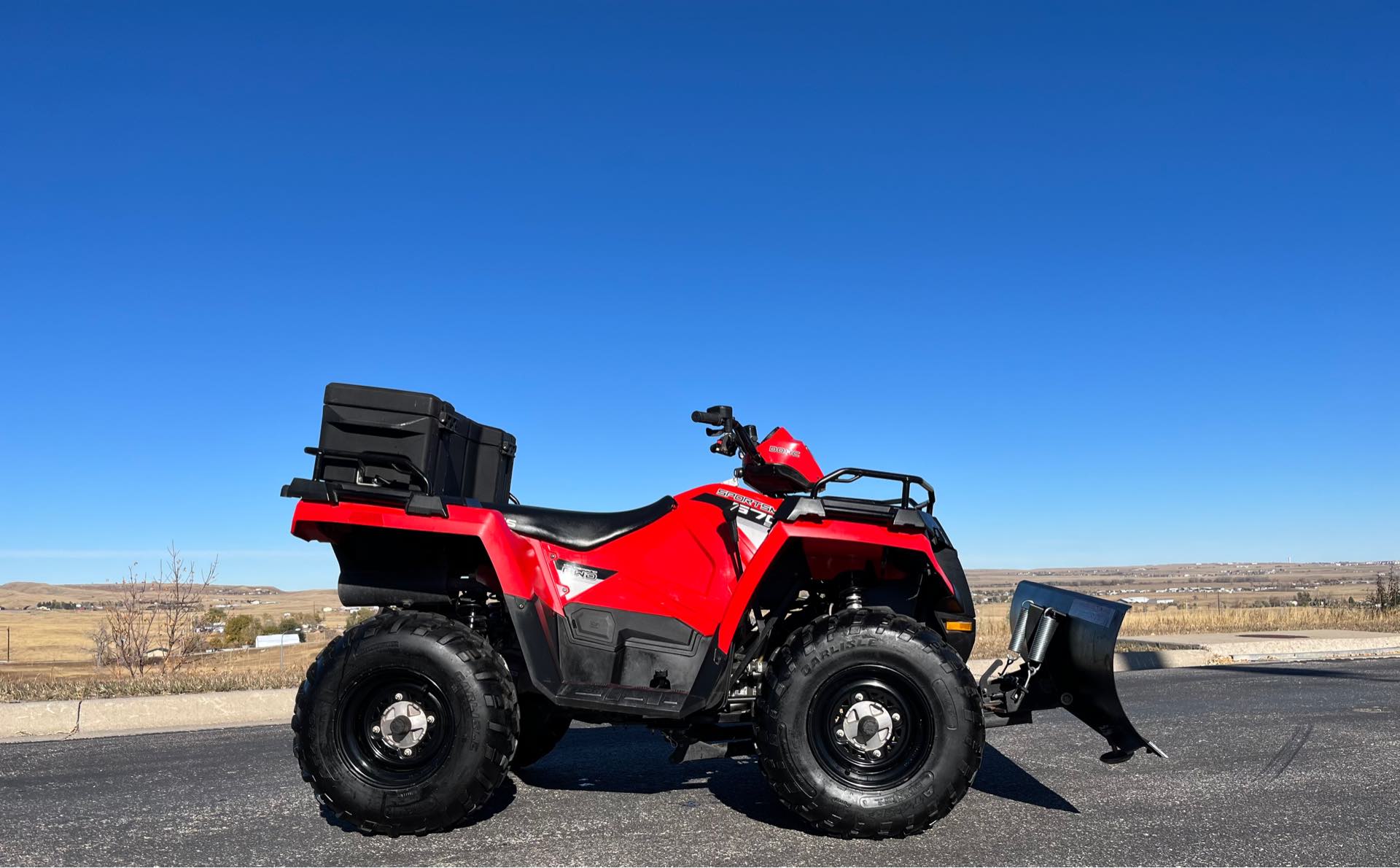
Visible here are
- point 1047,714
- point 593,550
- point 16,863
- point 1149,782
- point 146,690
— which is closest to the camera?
point 16,863

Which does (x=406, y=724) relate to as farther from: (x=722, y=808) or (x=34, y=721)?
(x=34, y=721)

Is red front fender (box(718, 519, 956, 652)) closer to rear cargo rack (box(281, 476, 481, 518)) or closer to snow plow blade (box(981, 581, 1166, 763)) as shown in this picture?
snow plow blade (box(981, 581, 1166, 763))

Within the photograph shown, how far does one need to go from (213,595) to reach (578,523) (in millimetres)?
118044

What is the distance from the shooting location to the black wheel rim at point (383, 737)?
163 inches

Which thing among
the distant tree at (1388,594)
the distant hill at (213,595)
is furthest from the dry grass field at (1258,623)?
the distant hill at (213,595)

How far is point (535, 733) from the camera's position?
5.33 metres

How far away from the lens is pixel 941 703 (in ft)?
13.1

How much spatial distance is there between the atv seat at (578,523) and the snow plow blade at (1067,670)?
1.80m

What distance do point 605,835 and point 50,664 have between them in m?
34.2

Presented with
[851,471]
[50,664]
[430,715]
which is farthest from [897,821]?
[50,664]

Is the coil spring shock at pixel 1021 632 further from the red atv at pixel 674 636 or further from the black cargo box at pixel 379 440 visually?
the black cargo box at pixel 379 440

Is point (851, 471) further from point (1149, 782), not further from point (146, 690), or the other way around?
point (146, 690)

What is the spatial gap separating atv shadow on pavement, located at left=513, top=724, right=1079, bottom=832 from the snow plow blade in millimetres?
434

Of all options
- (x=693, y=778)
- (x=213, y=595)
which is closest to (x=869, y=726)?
(x=693, y=778)
